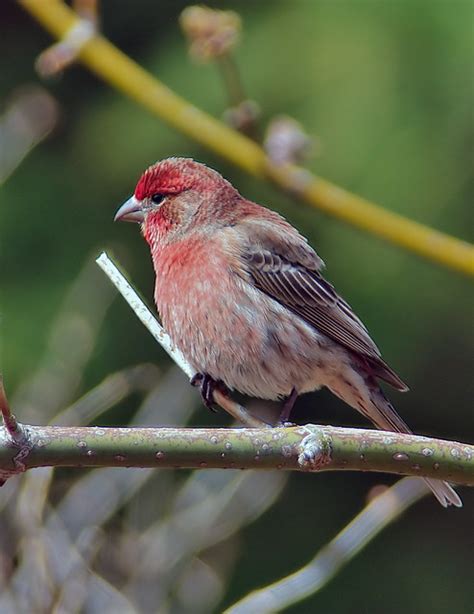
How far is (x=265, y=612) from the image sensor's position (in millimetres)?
3121

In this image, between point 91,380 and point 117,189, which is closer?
point 91,380

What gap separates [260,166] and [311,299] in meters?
0.67

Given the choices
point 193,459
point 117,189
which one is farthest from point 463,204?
point 193,459

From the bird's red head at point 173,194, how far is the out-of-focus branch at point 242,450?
1.58m

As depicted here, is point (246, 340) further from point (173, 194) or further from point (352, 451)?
point (352, 451)

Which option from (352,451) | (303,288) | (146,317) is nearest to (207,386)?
(303,288)

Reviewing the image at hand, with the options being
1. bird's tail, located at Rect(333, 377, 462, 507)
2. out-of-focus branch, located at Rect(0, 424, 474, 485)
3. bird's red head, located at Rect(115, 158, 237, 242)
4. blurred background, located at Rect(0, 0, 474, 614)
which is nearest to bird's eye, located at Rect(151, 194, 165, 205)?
bird's red head, located at Rect(115, 158, 237, 242)

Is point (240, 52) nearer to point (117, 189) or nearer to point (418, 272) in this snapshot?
point (117, 189)

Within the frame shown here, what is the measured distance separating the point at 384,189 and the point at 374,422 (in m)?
2.01

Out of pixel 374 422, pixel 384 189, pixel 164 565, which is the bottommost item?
pixel 384 189

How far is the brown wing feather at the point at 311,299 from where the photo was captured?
4.14m

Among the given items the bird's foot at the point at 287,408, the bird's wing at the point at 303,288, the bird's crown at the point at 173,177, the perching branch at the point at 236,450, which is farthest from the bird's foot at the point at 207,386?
the perching branch at the point at 236,450

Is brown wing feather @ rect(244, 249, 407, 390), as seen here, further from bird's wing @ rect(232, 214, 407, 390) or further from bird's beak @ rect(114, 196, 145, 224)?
bird's beak @ rect(114, 196, 145, 224)

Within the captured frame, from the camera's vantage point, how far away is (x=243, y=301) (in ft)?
13.2
